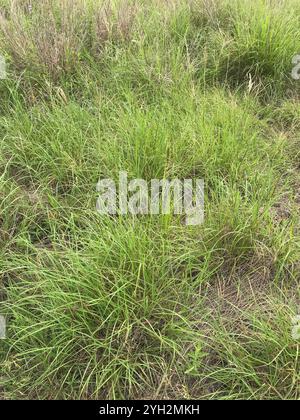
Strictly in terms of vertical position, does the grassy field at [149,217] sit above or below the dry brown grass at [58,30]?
below

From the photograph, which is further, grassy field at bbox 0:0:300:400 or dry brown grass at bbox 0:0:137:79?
dry brown grass at bbox 0:0:137:79

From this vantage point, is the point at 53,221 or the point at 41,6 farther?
the point at 41,6

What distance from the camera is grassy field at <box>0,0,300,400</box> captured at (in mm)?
1638

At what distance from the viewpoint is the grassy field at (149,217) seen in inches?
64.5

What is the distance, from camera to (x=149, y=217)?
2.00 m

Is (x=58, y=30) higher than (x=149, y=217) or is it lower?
higher

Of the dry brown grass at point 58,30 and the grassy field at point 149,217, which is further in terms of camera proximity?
the dry brown grass at point 58,30

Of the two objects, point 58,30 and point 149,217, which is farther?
point 58,30

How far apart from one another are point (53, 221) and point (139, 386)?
2.84 feet

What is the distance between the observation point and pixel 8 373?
166cm

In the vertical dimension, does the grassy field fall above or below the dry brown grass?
below

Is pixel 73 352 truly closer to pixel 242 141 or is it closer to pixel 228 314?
pixel 228 314
